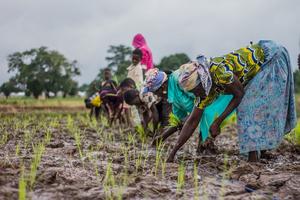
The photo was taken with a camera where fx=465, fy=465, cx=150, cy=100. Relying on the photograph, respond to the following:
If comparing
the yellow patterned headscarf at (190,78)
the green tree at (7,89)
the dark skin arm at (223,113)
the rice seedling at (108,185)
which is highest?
the green tree at (7,89)

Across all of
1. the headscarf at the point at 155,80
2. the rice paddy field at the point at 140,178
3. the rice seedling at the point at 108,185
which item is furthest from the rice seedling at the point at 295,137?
the rice seedling at the point at 108,185

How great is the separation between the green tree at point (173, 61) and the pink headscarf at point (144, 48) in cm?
A: 3823

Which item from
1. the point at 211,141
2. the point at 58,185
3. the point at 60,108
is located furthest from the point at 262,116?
the point at 60,108

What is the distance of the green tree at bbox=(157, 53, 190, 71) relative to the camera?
46719 millimetres

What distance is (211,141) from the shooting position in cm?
450

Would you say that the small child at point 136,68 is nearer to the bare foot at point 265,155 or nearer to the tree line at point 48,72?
the bare foot at point 265,155

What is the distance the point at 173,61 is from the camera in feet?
156

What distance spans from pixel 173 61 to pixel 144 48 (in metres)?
39.8

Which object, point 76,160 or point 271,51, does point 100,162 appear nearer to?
point 76,160

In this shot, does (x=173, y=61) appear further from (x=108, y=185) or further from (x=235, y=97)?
(x=108, y=185)

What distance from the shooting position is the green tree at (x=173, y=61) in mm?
46719

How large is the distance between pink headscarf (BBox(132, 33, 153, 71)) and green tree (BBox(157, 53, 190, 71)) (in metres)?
38.2

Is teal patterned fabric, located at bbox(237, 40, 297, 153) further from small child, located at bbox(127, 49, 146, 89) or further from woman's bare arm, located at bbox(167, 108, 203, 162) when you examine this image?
small child, located at bbox(127, 49, 146, 89)

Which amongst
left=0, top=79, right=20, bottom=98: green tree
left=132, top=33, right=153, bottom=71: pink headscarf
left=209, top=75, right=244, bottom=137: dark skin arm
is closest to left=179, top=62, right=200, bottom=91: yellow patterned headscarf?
left=209, top=75, right=244, bottom=137: dark skin arm
